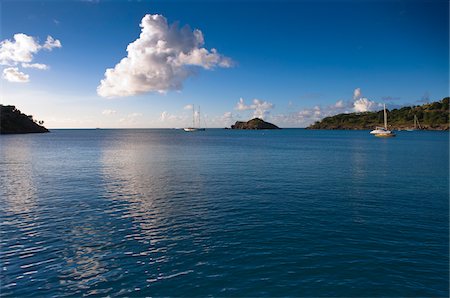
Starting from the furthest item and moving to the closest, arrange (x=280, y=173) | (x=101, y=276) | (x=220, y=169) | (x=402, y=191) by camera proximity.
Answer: (x=220, y=169) < (x=280, y=173) < (x=402, y=191) < (x=101, y=276)

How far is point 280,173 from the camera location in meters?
57.2

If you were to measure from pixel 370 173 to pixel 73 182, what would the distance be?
2202 inches

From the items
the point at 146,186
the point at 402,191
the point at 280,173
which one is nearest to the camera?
the point at 402,191

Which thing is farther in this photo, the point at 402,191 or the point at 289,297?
the point at 402,191

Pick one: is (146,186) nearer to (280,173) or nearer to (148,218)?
(148,218)

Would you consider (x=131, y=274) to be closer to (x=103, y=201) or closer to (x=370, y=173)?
(x=103, y=201)

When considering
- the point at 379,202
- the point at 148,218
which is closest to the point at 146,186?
the point at 148,218

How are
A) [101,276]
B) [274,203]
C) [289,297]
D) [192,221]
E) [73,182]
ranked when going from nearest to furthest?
1. [289,297]
2. [101,276]
3. [192,221]
4. [274,203]
5. [73,182]

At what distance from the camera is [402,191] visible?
41000 mm

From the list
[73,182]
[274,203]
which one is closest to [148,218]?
[274,203]

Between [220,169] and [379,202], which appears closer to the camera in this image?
[379,202]

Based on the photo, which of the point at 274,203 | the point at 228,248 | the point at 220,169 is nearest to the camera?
the point at 228,248

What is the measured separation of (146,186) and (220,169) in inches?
842

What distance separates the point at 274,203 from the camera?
3438cm
